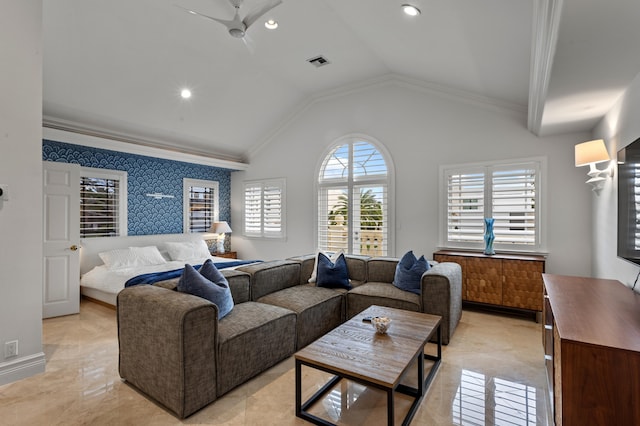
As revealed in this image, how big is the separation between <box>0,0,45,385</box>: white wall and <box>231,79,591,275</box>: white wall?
4.07m

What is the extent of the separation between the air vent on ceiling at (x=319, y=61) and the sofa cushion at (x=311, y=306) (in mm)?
3313

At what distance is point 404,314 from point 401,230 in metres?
2.47

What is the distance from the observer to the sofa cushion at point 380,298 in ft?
10.9

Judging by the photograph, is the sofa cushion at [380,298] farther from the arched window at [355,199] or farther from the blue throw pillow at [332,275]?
the arched window at [355,199]

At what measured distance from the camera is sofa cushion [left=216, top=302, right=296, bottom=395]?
7.58ft

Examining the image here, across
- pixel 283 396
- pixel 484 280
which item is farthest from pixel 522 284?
pixel 283 396

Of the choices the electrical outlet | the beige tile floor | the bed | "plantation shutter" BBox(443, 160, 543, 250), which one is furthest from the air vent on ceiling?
the electrical outlet

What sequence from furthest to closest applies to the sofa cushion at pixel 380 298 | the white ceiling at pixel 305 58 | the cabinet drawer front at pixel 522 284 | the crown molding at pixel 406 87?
the crown molding at pixel 406 87, the cabinet drawer front at pixel 522 284, the sofa cushion at pixel 380 298, the white ceiling at pixel 305 58

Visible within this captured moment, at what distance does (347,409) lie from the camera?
217 centimetres

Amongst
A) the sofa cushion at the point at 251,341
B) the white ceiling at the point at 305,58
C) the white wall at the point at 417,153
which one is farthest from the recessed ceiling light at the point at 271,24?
the sofa cushion at the point at 251,341

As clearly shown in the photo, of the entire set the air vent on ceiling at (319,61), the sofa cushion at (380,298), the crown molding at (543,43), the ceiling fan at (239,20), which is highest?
the air vent on ceiling at (319,61)

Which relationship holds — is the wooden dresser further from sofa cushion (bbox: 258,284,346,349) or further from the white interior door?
the white interior door

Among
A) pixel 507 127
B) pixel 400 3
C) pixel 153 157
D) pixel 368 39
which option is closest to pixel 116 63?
pixel 153 157

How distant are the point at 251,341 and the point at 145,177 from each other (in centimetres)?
459
